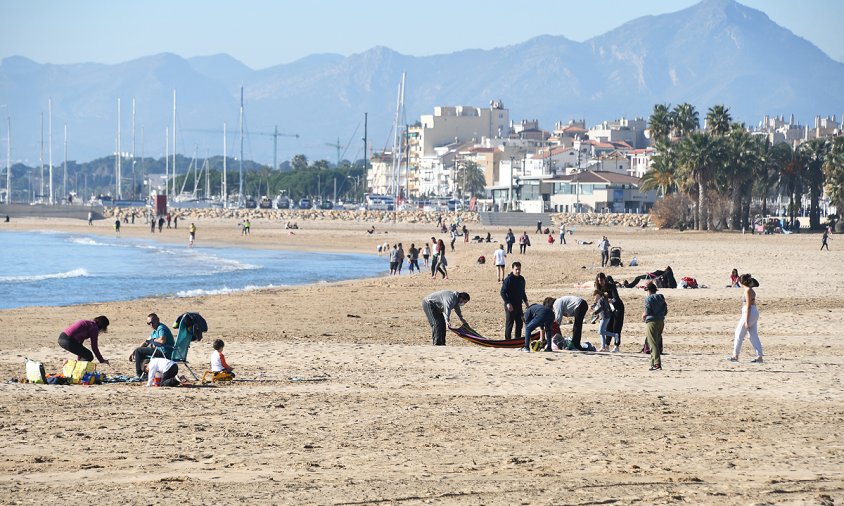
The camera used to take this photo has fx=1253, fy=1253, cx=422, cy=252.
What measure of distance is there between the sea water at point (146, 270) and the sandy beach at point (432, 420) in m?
10.9

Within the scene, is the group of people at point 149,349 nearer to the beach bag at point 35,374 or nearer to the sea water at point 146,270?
the beach bag at point 35,374

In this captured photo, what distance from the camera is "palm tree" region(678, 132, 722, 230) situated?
77.4 meters

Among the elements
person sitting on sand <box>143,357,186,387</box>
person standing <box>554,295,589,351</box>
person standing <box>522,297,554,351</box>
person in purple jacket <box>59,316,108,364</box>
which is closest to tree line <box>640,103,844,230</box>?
person standing <box>554,295,589,351</box>

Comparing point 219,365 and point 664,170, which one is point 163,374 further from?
point 664,170

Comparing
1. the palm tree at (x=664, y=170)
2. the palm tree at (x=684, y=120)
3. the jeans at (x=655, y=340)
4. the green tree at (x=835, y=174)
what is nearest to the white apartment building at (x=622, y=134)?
the palm tree at (x=684, y=120)

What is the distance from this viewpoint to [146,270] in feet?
150

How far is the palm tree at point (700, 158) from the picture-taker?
254 ft

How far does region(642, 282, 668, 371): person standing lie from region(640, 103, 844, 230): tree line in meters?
63.1

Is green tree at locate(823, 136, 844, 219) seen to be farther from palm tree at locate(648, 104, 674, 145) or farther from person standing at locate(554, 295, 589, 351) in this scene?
person standing at locate(554, 295, 589, 351)

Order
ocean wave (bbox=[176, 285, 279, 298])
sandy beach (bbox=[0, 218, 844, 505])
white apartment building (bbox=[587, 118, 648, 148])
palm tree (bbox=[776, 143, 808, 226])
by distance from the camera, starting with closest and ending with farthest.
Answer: sandy beach (bbox=[0, 218, 844, 505])
ocean wave (bbox=[176, 285, 279, 298])
palm tree (bbox=[776, 143, 808, 226])
white apartment building (bbox=[587, 118, 648, 148])

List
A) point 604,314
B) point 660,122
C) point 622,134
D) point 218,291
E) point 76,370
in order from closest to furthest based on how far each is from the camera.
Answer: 1. point 76,370
2. point 604,314
3. point 218,291
4. point 660,122
5. point 622,134

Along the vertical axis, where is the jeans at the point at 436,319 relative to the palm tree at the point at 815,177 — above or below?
below

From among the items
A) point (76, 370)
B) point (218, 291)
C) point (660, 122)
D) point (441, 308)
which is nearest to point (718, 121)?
point (660, 122)

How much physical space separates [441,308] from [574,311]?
199 cm
